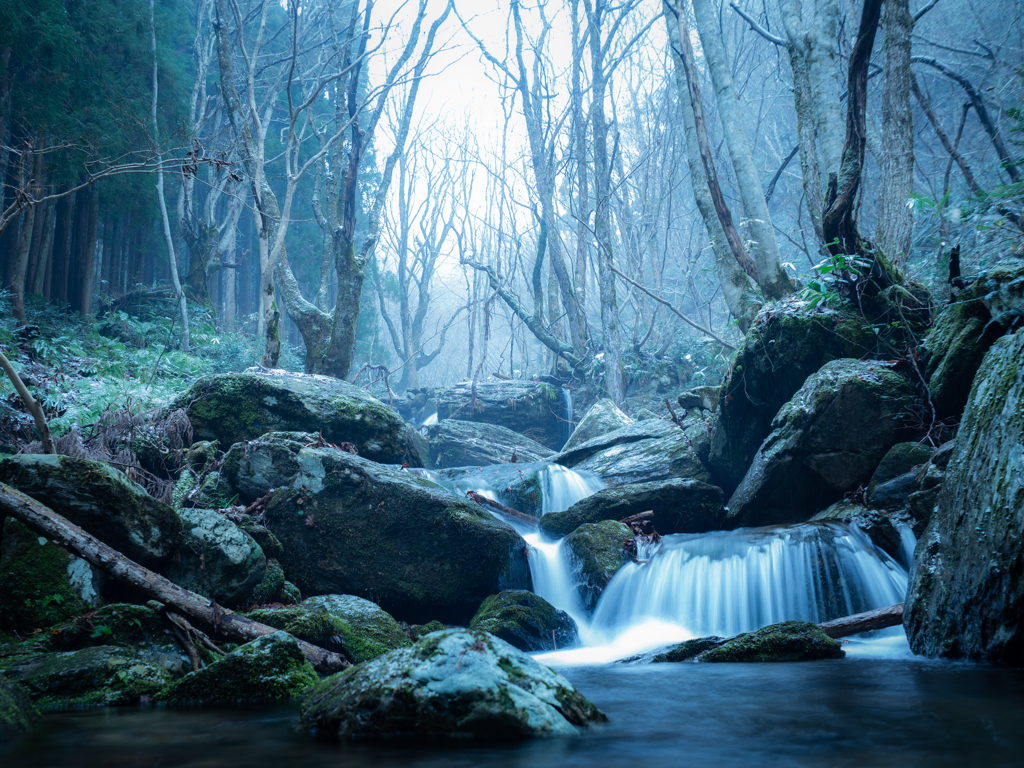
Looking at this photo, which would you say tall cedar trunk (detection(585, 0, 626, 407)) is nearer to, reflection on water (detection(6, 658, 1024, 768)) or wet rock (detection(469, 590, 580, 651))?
wet rock (detection(469, 590, 580, 651))

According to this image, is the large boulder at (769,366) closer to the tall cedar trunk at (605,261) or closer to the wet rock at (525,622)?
the wet rock at (525,622)

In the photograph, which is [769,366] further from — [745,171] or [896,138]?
[745,171]

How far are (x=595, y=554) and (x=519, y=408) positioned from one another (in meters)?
9.94

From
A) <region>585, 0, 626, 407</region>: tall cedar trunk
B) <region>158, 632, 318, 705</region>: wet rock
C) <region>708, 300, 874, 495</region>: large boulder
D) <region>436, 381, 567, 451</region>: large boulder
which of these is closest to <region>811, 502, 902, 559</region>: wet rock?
<region>708, 300, 874, 495</region>: large boulder

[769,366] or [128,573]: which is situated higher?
[769,366]

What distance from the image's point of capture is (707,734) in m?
2.88

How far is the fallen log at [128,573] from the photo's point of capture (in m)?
4.30

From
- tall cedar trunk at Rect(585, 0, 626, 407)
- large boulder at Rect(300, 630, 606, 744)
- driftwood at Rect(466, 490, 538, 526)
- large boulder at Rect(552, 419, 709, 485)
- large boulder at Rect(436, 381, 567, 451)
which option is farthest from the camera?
large boulder at Rect(436, 381, 567, 451)

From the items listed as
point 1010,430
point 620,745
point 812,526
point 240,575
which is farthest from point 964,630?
point 240,575

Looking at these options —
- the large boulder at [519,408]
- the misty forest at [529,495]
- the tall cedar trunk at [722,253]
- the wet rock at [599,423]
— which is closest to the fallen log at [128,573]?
the misty forest at [529,495]

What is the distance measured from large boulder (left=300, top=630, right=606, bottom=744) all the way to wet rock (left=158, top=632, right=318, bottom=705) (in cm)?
93

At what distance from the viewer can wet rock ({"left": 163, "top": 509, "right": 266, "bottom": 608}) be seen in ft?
17.0

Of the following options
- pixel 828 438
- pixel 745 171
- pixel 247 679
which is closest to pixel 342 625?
pixel 247 679

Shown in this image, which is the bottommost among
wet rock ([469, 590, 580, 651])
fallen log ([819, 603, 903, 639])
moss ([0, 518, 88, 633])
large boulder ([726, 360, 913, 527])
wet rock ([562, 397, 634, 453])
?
wet rock ([469, 590, 580, 651])
